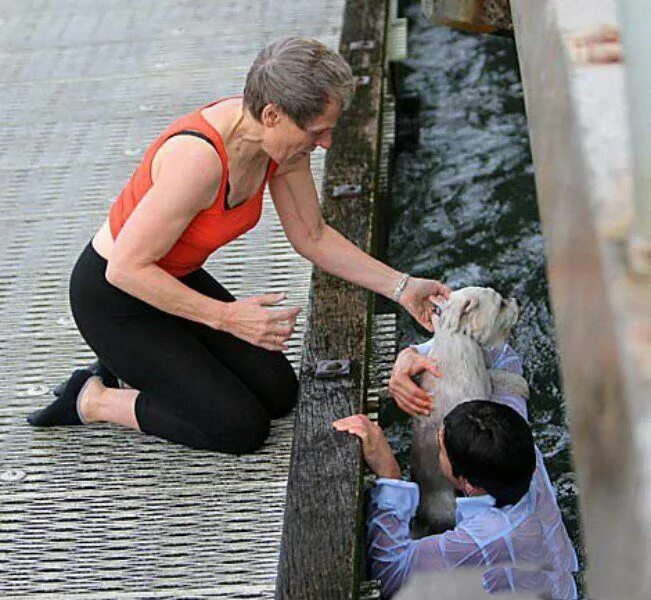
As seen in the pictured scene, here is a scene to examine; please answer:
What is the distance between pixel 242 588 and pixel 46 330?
63.2 inches

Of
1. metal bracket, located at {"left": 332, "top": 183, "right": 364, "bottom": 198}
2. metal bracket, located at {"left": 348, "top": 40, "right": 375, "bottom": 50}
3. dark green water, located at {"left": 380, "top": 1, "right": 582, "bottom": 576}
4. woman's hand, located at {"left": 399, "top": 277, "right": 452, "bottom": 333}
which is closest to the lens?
woman's hand, located at {"left": 399, "top": 277, "right": 452, "bottom": 333}

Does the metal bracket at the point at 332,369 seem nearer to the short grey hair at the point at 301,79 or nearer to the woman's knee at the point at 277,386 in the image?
the woman's knee at the point at 277,386

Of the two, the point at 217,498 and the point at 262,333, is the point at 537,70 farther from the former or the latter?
the point at 217,498

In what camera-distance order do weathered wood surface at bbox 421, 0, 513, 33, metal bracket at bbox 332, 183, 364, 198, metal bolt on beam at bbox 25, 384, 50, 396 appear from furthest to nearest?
metal bracket at bbox 332, 183, 364, 198
weathered wood surface at bbox 421, 0, 513, 33
metal bolt on beam at bbox 25, 384, 50, 396

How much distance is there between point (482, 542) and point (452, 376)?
0.63 metres

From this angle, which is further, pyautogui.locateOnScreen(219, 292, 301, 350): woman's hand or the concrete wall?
pyautogui.locateOnScreen(219, 292, 301, 350): woman's hand

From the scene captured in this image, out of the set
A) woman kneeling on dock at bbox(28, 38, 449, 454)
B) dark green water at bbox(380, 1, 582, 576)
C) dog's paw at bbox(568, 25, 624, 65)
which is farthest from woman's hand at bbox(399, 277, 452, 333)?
dog's paw at bbox(568, 25, 624, 65)

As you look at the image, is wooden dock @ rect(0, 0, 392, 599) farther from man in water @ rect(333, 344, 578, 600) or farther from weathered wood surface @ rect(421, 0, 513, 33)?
weathered wood surface @ rect(421, 0, 513, 33)

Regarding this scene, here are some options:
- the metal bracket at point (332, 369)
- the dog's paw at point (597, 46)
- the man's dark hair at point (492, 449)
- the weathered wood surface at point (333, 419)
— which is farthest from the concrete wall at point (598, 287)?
the metal bracket at point (332, 369)

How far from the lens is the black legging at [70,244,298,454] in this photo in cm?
356

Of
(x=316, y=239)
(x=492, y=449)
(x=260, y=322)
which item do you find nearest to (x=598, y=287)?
(x=492, y=449)

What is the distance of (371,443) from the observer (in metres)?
3.45

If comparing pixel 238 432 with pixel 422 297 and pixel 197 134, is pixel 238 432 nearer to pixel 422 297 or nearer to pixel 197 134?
pixel 422 297

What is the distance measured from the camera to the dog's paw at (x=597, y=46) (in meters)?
1.72
